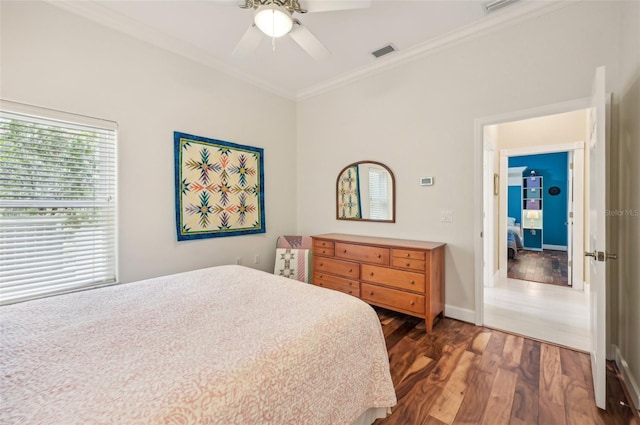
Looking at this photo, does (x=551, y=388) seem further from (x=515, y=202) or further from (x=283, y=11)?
(x=515, y=202)

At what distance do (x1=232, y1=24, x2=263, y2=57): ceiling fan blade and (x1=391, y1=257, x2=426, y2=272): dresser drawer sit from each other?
226 cm

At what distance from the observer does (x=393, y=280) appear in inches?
110

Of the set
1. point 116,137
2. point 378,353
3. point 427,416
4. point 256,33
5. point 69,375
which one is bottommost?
point 427,416

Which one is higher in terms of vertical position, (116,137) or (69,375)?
(116,137)

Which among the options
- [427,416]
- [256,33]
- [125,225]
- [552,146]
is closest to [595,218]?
[427,416]

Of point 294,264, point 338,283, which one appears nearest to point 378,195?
point 338,283

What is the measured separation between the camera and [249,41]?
2115 millimetres

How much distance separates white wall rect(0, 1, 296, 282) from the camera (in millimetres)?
2109

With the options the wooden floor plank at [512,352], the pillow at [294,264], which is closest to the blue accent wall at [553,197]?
the wooden floor plank at [512,352]

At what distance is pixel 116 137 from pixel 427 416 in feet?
10.6

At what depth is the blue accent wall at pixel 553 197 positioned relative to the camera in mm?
6711

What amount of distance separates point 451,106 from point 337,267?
2126 millimetres

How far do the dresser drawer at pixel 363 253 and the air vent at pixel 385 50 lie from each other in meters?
2.13

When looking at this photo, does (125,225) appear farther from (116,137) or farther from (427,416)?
(427,416)
